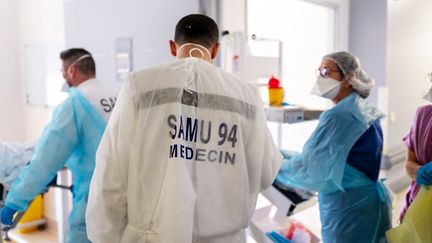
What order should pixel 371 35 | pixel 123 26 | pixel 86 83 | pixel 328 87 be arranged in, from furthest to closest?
1. pixel 371 35
2. pixel 123 26
3. pixel 328 87
4. pixel 86 83

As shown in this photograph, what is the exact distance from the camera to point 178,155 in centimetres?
105

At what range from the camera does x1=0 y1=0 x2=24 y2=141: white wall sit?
3.13 meters

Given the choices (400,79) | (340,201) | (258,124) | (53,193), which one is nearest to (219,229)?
(258,124)

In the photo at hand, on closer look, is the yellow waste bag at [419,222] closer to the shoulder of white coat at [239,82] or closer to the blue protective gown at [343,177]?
the blue protective gown at [343,177]

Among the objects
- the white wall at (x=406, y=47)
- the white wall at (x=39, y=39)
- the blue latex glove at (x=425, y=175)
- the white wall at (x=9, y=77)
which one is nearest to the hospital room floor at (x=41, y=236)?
the white wall at (x=39, y=39)

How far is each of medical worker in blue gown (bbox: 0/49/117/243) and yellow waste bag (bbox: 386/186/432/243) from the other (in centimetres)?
129

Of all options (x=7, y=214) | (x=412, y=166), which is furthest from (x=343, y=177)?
(x=7, y=214)

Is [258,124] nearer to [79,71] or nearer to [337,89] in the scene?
[337,89]

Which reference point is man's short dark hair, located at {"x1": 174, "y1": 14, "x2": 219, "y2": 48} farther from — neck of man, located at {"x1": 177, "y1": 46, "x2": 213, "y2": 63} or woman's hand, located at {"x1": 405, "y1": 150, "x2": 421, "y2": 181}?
woman's hand, located at {"x1": 405, "y1": 150, "x2": 421, "y2": 181}

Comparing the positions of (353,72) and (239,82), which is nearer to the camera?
(239,82)

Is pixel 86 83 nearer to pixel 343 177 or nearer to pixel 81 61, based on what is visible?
pixel 81 61

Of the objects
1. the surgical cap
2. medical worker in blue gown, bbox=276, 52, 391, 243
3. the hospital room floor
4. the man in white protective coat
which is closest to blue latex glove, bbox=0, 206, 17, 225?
the man in white protective coat

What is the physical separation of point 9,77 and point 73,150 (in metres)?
2.00

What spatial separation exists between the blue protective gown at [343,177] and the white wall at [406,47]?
1.68 meters
